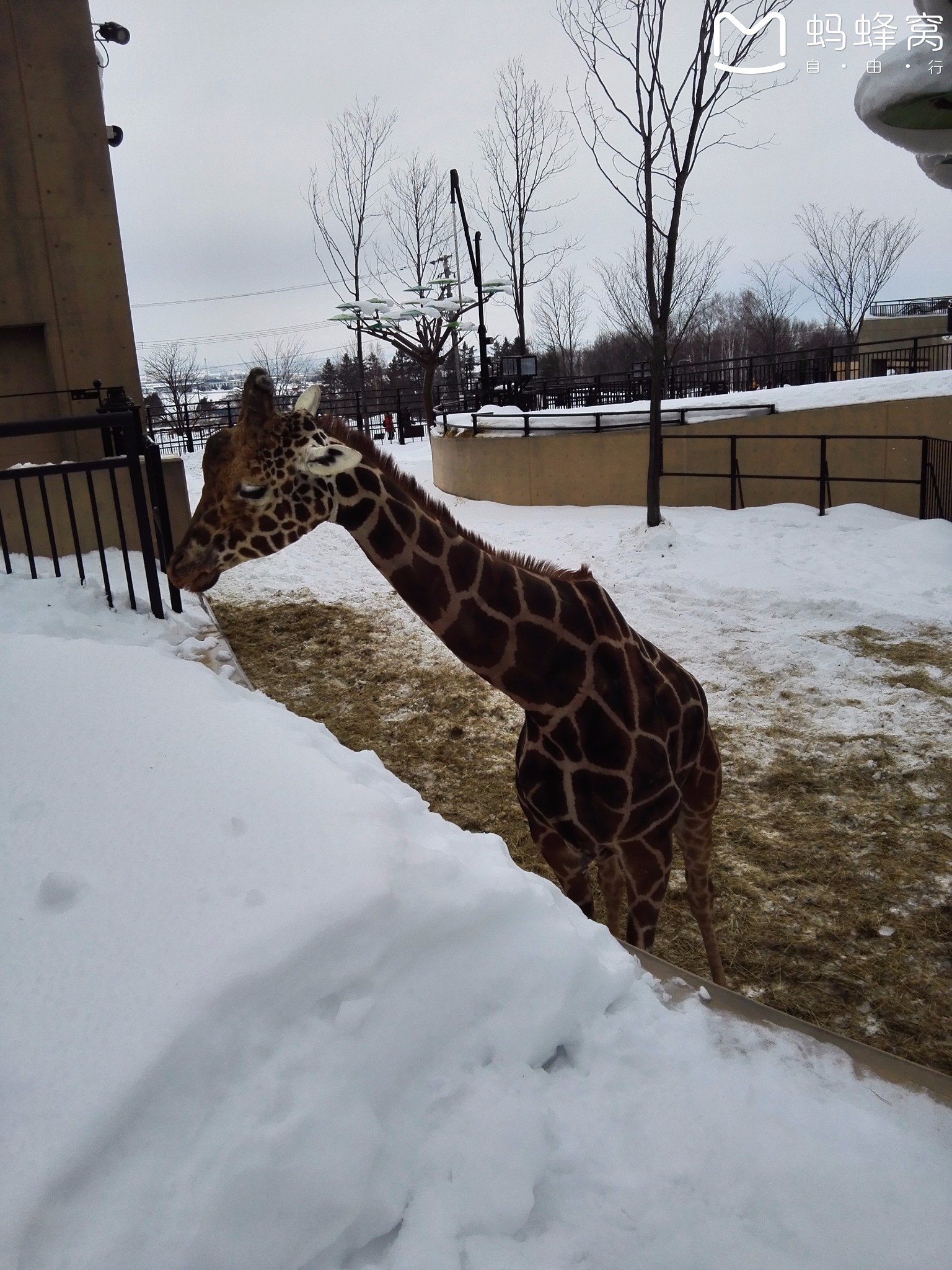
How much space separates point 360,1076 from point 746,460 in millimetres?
13095

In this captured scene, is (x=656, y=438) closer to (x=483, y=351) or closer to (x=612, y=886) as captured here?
(x=612, y=886)

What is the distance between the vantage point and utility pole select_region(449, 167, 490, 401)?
24.3 meters

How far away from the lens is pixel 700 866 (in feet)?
13.2

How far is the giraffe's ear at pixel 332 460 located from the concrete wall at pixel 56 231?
23.9ft

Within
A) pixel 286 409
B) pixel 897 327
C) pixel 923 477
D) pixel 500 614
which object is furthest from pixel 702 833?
pixel 897 327

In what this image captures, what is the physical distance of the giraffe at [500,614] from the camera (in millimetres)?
3217

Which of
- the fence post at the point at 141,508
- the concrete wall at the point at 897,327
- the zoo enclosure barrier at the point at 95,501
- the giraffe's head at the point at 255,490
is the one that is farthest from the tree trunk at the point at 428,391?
the giraffe's head at the point at 255,490

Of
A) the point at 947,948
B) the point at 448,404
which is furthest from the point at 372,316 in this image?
the point at 947,948

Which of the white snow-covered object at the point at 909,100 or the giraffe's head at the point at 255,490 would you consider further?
the giraffe's head at the point at 255,490

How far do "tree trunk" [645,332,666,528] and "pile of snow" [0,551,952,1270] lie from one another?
33.5ft

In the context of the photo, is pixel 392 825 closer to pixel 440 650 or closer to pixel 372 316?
pixel 440 650

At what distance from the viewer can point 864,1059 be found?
2.02 m

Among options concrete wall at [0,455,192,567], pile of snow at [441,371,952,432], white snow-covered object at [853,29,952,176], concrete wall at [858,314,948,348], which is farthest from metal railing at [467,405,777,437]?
concrete wall at [858,314,948,348]

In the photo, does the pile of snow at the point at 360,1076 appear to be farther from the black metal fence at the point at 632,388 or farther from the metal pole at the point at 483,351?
the metal pole at the point at 483,351
